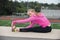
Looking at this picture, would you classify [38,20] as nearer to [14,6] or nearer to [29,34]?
[29,34]

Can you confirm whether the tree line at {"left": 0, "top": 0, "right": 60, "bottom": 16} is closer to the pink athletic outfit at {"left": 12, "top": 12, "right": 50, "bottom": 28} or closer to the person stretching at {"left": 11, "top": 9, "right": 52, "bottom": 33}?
the person stretching at {"left": 11, "top": 9, "right": 52, "bottom": 33}

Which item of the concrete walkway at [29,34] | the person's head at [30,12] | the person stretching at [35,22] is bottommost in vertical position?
the concrete walkway at [29,34]

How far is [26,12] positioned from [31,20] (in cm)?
22

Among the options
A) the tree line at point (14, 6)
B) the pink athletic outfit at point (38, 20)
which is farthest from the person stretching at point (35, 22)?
the tree line at point (14, 6)

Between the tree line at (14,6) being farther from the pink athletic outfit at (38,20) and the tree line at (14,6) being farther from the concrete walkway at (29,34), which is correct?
the concrete walkway at (29,34)

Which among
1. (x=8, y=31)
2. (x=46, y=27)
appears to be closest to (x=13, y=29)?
(x=8, y=31)

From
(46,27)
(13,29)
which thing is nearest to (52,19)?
(46,27)

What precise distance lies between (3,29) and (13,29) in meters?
0.23

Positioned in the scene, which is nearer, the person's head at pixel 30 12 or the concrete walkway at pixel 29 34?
the concrete walkway at pixel 29 34

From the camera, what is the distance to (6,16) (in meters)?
8.69

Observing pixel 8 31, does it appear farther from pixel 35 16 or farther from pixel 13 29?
pixel 35 16

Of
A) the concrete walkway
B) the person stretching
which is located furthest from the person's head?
the concrete walkway

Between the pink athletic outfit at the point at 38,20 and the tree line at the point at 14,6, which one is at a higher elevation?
the tree line at the point at 14,6

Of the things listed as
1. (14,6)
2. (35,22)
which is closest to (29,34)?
(35,22)
